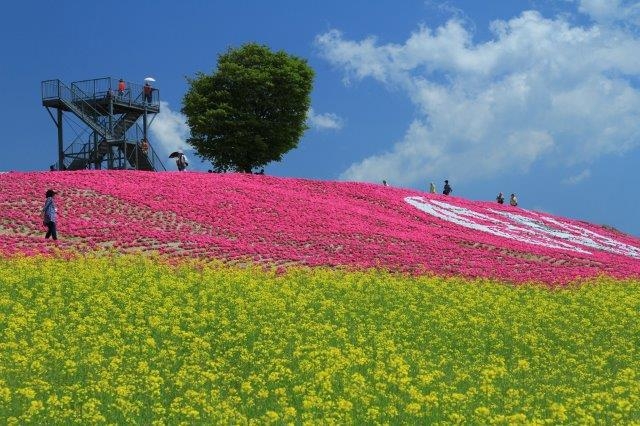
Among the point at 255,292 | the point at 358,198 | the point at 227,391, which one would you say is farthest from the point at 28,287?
the point at 358,198

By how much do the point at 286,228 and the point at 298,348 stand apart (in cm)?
2039

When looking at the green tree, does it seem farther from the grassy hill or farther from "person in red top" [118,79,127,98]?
the grassy hill

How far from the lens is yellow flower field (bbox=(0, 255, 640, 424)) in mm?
10961

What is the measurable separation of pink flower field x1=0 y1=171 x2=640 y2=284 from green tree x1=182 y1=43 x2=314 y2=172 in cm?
1659

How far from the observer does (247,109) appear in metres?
64.2

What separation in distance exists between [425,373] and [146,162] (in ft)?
158

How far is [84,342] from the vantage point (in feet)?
48.8

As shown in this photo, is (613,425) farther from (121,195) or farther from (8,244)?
(121,195)

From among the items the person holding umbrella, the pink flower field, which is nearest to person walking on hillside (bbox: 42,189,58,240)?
the pink flower field

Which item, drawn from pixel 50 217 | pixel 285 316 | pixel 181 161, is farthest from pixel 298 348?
pixel 181 161

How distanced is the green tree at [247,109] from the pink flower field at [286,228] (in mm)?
16595

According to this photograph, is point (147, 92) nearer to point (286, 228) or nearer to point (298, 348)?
point (286, 228)

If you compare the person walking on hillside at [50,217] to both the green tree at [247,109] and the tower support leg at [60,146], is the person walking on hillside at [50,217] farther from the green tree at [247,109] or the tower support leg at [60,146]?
the green tree at [247,109]

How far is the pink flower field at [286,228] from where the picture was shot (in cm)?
2873
